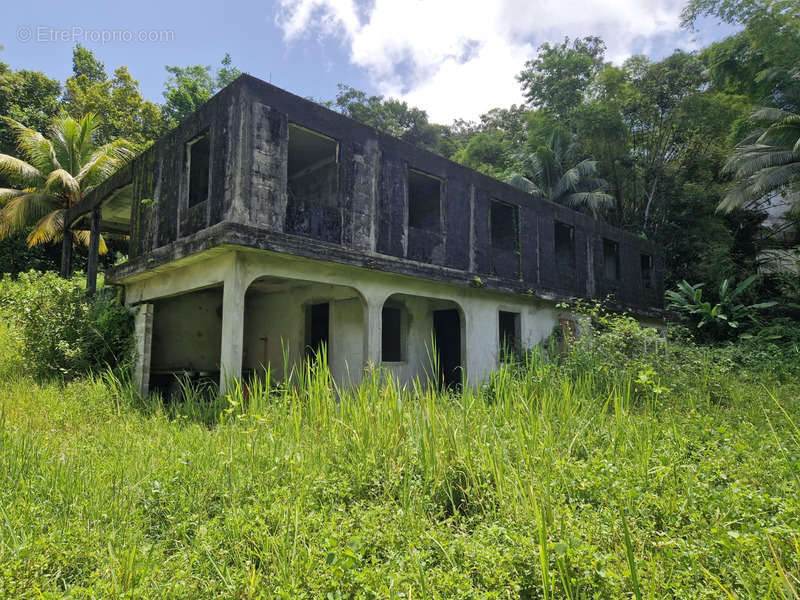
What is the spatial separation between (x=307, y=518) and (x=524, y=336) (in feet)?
32.8

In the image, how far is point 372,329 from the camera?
8.64 meters

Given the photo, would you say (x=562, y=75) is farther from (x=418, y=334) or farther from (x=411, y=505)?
(x=411, y=505)

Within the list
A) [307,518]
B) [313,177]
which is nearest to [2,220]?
[313,177]

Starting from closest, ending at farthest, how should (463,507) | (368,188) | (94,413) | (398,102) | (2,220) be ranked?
1. (463,507)
2. (94,413)
3. (368,188)
4. (2,220)
5. (398,102)

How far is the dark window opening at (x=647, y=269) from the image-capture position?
16938 mm

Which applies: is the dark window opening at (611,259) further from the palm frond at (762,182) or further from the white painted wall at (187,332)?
the white painted wall at (187,332)

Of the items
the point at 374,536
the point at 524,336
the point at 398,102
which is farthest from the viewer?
the point at 398,102

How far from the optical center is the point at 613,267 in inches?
636

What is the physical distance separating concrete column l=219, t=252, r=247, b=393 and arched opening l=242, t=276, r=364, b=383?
208 centimetres

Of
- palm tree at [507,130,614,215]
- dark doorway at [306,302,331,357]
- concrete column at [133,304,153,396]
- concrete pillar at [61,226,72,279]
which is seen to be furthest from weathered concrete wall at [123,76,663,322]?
palm tree at [507,130,614,215]

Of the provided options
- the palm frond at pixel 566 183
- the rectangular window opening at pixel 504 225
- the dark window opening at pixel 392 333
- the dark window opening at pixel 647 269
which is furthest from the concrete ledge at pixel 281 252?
the palm frond at pixel 566 183

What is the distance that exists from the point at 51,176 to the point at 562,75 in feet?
74.0

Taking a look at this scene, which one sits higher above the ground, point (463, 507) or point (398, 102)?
point (398, 102)

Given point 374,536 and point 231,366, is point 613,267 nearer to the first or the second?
point 231,366
